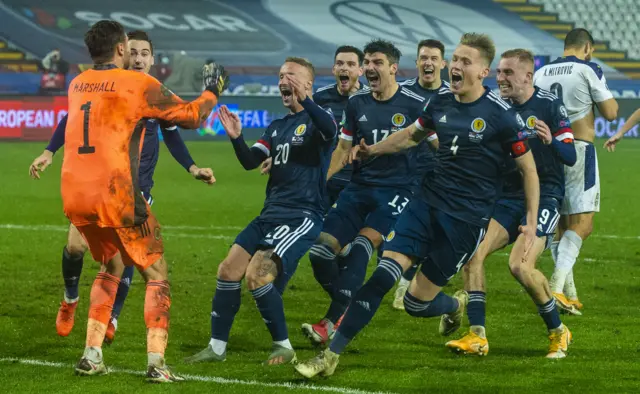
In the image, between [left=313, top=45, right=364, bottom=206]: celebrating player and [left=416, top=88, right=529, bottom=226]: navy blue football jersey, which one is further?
[left=313, top=45, right=364, bottom=206]: celebrating player

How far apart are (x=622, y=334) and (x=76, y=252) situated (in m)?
4.14

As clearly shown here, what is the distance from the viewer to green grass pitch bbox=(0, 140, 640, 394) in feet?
20.4

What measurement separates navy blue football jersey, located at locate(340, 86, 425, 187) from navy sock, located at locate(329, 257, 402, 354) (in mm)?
1761

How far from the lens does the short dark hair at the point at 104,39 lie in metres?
6.05

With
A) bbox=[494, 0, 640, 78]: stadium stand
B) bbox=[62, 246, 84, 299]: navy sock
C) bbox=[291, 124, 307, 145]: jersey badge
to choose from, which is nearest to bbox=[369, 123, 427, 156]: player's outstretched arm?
bbox=[291, 124, 307, 145]: jersey badge

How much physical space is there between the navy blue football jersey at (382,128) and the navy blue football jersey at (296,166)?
0.77 m

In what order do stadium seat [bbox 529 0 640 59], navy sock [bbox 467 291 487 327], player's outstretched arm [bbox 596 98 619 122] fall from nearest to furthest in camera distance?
navy sock [bbox 467 291 487 327], player's outstretched arm [bbox 596 98 619 122], stadium seat [bbox 529 0 640 59]

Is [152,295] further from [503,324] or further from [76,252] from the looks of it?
[503,324]

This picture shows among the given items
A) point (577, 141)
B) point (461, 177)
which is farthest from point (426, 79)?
point (461, 177)

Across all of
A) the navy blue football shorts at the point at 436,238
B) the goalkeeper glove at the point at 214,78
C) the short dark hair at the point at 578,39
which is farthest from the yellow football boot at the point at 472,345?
the short dark hair at the point at 578,39

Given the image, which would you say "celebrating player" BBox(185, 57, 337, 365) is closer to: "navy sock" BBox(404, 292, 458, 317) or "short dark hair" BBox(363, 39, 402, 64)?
"navy sock" BBox(404, 292, 458, 317)

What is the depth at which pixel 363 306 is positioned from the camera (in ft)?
20.9

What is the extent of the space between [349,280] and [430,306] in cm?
83

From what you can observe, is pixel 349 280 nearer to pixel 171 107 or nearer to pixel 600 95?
pixel 171 107
